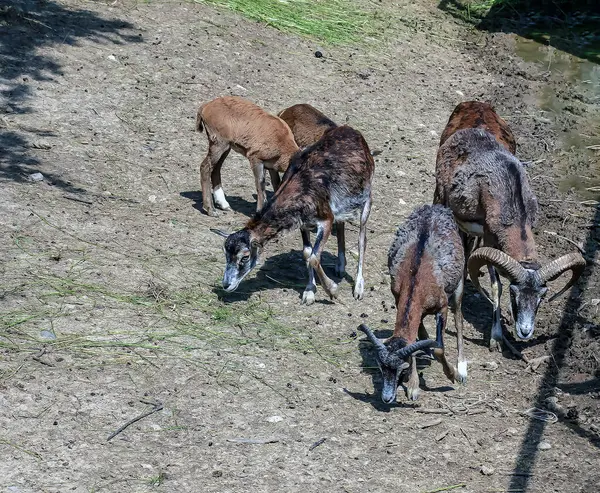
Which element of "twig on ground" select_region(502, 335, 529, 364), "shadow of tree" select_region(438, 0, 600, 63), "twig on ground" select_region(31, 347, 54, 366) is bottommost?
"twig on ground" select_region(31, 347, 54, 366)

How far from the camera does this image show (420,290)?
8.24 metres

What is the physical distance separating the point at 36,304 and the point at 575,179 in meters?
7.79

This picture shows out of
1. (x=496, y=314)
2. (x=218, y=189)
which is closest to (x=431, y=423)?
(x=496, y=314)

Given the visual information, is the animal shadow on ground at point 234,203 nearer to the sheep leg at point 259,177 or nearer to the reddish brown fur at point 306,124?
the sheep leg at point 259,177

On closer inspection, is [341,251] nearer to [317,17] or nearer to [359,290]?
[359,290]

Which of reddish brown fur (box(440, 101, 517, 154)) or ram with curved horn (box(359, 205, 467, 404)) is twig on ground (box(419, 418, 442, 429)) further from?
reddish brown fur (box(440, 101, 517, 154))

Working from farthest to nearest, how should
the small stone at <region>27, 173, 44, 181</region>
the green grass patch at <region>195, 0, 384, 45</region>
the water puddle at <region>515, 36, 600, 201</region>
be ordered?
the green grass patch at <region>195, 0, 384, 45</region>
the water puddle at <region>515, 36, 600, 201</region>
the small stone at <region>27, 173, 44, 181</region>

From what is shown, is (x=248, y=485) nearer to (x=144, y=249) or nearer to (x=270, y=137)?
(x=144, y=249)

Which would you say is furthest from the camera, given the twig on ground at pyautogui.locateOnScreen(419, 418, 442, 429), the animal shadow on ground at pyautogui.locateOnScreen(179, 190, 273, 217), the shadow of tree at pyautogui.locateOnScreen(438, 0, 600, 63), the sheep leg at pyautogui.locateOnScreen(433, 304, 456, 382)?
the shadow of tree at pyautogui.locateOnScreen(438, 0, 600, 63)

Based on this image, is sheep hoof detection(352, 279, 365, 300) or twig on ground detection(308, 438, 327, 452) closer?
twig on ground detection(308, 438, 327, 452)

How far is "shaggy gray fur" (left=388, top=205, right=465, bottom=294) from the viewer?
8.49 meters

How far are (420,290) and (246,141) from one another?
150 inches

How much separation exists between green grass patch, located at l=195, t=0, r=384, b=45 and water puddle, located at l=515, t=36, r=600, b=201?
2891mm

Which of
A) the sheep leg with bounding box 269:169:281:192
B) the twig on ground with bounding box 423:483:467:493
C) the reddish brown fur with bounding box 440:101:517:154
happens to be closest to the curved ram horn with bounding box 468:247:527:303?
the reddish brown fur with bounding box 440:101:517:154
